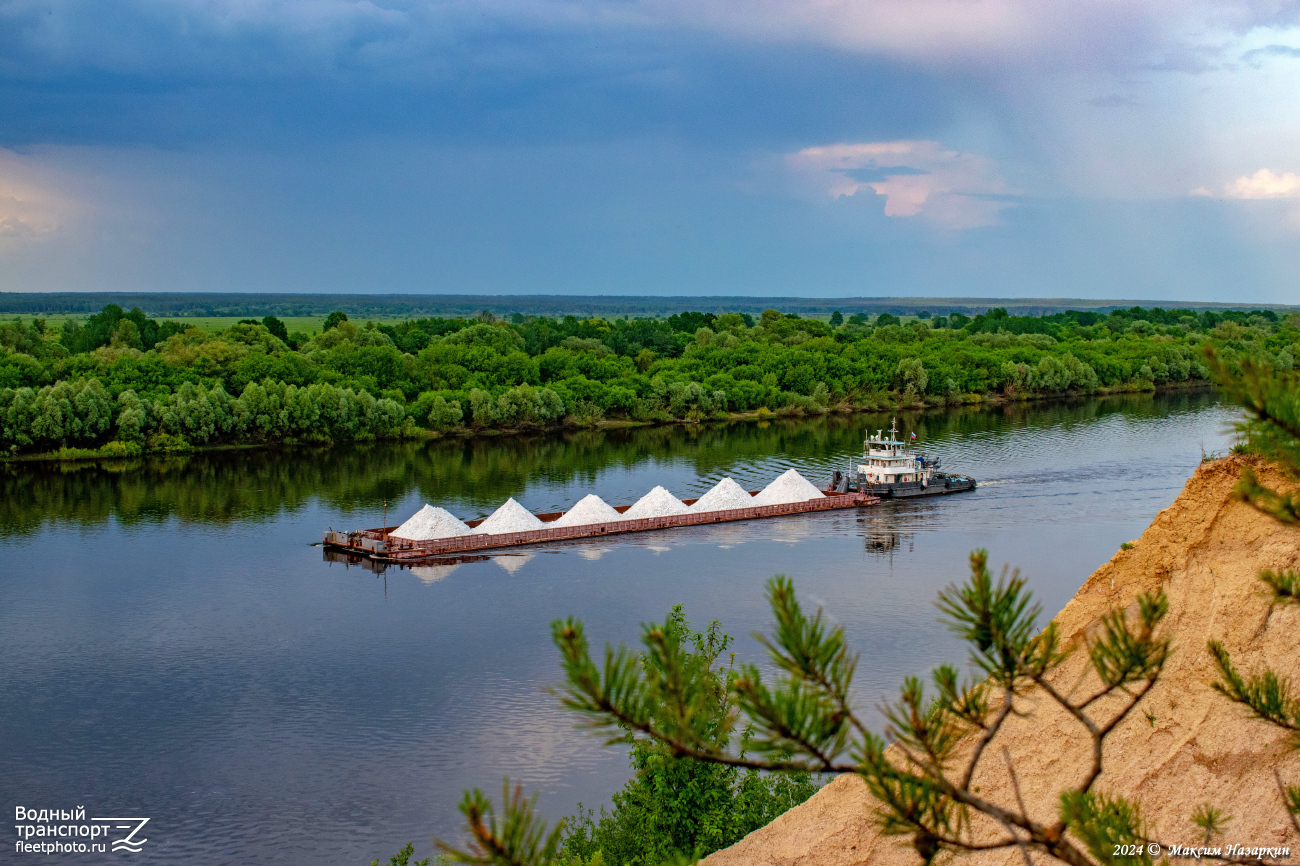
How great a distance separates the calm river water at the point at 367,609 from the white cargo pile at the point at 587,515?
5.53 ft

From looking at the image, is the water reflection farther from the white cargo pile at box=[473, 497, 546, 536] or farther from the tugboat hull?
the white cargo pile at box=[473, 497, 546, 536]

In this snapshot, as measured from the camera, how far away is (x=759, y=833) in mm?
12008

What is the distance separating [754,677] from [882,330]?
119532 millimetres

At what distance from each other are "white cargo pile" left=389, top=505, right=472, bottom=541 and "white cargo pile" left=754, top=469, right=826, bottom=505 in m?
11.8

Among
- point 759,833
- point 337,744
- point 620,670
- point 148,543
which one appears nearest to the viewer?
point 620,670

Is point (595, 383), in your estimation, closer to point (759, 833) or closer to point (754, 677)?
point (759, 833)

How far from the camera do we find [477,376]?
257 feet

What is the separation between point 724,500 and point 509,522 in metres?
8.72

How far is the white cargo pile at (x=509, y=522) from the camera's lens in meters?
42.0

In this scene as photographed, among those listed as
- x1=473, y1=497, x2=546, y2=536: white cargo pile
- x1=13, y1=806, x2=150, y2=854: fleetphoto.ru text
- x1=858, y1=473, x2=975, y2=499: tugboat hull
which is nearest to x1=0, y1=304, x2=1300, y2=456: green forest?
x1=858, y1=473, x2=975, y2=499: tugboat hull

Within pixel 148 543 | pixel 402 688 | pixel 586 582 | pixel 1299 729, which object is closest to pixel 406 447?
pixel 148 543

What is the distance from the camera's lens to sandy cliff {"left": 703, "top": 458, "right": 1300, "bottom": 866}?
10.3 m

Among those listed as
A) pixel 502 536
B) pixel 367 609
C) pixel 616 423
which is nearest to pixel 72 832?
pixel 367 609

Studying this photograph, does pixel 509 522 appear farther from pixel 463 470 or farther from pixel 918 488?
pixel 918 488
